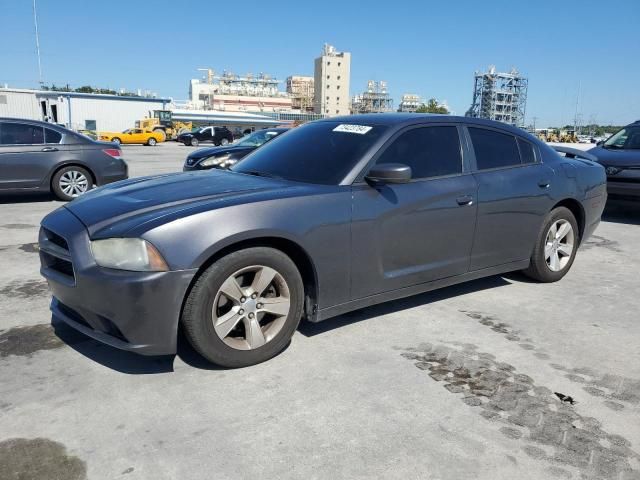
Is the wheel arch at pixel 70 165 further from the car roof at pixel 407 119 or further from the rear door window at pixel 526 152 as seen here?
the rear door window at pixel 526 152

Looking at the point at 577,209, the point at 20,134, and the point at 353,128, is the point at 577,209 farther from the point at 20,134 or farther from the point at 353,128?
the point at 20,134

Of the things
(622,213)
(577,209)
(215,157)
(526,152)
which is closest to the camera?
(526,152)

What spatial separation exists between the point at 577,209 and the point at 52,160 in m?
8.07

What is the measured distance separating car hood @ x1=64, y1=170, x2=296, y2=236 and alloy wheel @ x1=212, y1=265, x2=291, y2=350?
0.45 m

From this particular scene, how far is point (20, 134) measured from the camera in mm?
8562

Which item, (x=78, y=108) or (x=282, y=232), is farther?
(x=78, y=108)

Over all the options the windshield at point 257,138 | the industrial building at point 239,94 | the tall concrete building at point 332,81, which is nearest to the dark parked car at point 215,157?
the windshield at point 257,138

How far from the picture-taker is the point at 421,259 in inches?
147

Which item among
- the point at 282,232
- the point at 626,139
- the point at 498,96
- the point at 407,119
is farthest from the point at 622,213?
the point at 498,96

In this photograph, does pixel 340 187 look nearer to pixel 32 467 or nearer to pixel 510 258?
pixel 510 258

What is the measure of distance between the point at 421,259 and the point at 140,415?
84.0 inches

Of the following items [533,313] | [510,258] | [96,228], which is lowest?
[533,313]

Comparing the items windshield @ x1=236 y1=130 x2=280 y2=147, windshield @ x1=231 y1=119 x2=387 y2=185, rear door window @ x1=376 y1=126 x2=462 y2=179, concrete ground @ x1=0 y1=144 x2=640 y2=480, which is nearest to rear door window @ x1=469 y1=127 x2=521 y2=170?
rear door window @ x1=376 y1=126 x2=462 y2=179

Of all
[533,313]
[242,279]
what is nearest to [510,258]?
[533,313]
